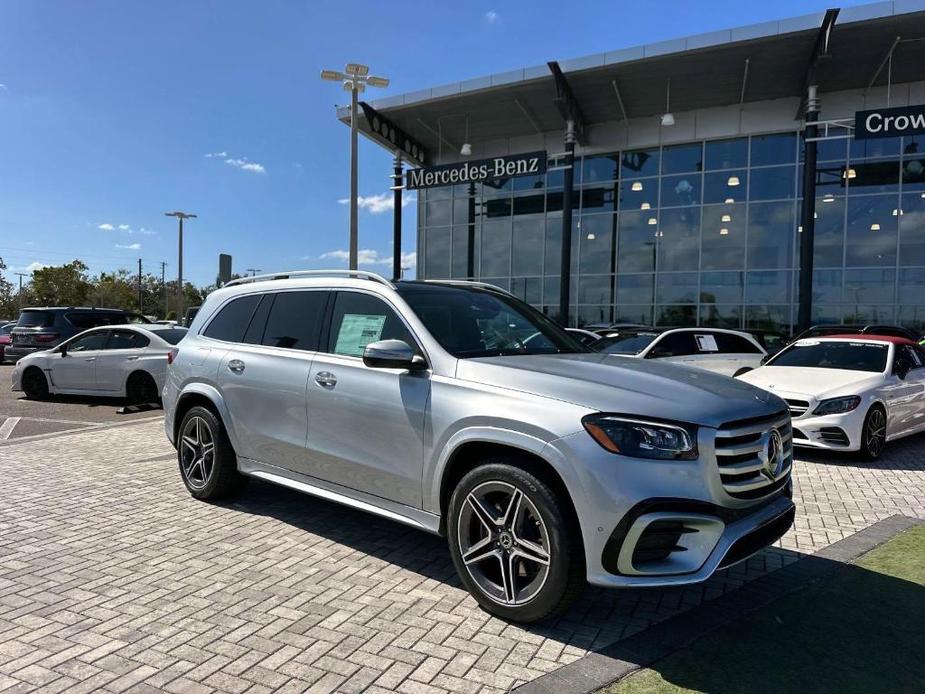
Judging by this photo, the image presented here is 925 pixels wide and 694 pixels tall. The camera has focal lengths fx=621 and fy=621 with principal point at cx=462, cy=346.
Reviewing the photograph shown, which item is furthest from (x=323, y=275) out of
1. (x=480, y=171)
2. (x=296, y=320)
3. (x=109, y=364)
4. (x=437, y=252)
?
(x=437, y=252)

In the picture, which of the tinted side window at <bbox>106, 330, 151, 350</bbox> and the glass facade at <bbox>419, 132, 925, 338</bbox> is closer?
the tinted side window at <bbox>106, 330, 151, 350</bbox>

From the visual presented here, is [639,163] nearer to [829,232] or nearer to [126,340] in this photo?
[829,232]

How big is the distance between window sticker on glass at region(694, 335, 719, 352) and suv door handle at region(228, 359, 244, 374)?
346 inches

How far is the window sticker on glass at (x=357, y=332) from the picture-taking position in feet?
13.3

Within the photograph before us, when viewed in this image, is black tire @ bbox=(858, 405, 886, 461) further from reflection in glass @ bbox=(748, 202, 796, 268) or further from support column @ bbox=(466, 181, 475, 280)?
support column @ bbox=(466, 181, 475, 280)

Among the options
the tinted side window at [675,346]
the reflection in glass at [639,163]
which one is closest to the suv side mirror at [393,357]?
the tinted side window at [675,346]

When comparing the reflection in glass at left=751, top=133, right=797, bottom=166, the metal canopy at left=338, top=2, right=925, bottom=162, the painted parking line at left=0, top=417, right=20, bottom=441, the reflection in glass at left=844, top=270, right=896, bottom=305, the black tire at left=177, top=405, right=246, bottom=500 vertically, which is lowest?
the painted parking line at left=0, top=417, right=20, bottom=441

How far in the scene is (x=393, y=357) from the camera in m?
3.50

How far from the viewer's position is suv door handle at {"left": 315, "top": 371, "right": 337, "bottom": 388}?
4.06 metres

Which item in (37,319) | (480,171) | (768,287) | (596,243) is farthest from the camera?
(596,243)

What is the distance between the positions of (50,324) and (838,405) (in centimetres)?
1642

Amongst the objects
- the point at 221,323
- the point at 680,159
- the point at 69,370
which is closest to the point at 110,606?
the point at 221,323

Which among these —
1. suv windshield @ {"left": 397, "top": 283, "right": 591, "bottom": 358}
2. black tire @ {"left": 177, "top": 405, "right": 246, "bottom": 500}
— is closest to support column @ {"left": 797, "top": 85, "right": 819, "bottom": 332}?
suv windshield @ {"left": 397, "top": 283, "right": 591, "bottom": 358}

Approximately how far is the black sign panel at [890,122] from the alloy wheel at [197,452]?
16.8m
